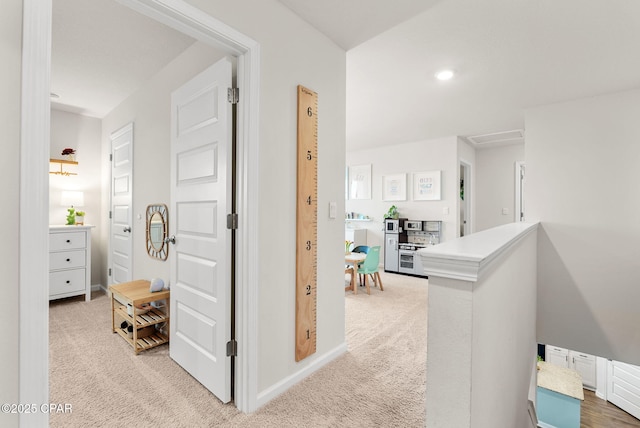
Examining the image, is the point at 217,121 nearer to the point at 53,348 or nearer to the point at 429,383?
the point at 429,383

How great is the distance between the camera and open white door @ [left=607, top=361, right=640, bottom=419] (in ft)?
15.6

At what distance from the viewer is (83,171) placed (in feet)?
13.7

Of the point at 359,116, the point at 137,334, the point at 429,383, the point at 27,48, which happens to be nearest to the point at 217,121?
the point at 27,48

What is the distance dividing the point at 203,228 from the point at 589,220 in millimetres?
4156

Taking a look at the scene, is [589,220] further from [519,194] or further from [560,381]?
[560,381]

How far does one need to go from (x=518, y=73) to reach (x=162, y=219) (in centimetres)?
369

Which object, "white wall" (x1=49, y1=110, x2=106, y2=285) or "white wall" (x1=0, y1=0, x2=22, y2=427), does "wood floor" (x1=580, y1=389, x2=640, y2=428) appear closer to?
"white wall" (x1=0, y1=0, x2=22, y2=427)

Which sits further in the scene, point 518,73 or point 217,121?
point 518,73

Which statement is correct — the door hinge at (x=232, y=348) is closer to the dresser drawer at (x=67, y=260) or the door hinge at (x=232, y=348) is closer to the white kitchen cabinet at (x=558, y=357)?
the dresser drawer at (x=67, y=260)

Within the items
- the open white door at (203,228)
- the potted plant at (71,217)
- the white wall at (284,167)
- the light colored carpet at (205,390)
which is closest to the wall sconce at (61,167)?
the potted plant at (71,217)

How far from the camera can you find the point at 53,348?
2.47m

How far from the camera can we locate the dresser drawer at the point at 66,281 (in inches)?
139

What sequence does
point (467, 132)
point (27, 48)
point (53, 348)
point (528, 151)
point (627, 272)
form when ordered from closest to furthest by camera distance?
1. point (27, 48)
2. point (53, 348)
3. point (627, 272)
4. point (528, 151)
5. point (467, 132)

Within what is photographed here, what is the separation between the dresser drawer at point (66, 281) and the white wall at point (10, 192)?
10.9ft
